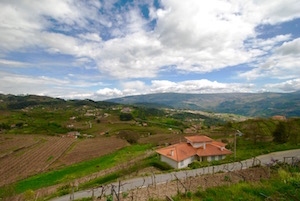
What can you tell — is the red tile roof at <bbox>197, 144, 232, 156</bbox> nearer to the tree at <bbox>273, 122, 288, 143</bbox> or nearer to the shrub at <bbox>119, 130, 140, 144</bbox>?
the tree at <bbox>273, 122, 288, 143</bbox>

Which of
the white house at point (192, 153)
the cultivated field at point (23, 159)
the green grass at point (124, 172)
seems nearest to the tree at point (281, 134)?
the white house at point (192, 153)

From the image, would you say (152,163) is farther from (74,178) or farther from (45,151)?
(45,151)

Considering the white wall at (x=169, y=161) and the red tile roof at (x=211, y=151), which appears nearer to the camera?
the white wall at (x=169, y=161)

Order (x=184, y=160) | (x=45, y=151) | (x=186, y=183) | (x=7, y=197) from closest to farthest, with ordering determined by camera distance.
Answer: (x=186, y=183)
(x=7, y=197)
(x=184, y=160)
(x=45, y=151)

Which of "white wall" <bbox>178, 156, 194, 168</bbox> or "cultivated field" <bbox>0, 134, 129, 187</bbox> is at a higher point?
"white wall" <bbox>178, 156, 194, 168</bbox>

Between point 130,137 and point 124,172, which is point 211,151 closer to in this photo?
point 124,172

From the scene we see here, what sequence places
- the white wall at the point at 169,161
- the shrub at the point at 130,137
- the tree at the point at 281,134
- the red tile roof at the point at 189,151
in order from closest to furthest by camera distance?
the white wall at the point at 169,161
the red tile roof at the point at 189,151
the tree at the point at 281,134
the shrub at the point at 130,137

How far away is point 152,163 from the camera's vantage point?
3462 centimetres

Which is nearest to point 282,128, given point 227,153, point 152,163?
point 227,153

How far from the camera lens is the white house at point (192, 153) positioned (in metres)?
33.2

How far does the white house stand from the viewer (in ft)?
109

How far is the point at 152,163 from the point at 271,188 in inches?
1080

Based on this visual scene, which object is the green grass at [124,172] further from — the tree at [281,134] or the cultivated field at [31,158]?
the tree at [281,134]

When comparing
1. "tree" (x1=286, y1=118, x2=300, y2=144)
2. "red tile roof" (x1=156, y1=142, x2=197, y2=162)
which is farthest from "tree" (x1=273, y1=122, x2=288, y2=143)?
"red tile roof" (x1=156, y1=142, x2=197, y2=162)
